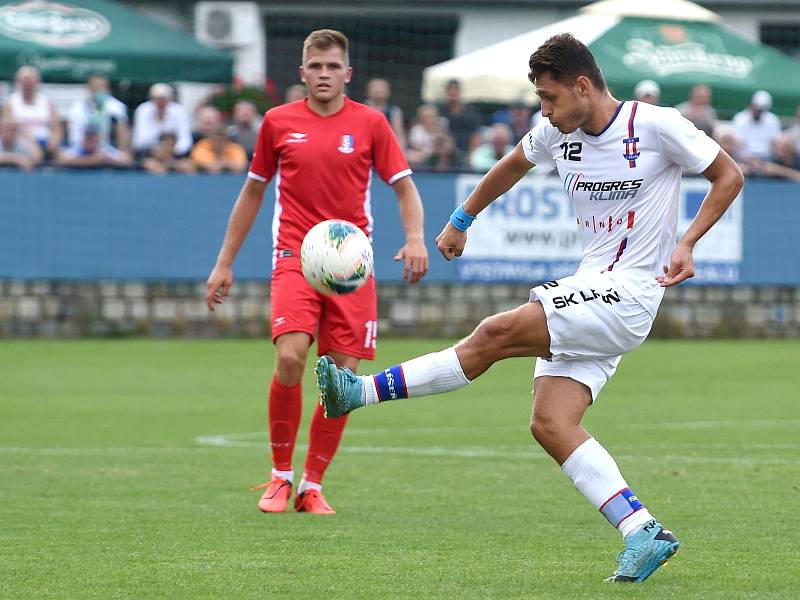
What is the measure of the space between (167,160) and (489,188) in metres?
13.3

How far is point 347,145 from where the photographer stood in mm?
8945

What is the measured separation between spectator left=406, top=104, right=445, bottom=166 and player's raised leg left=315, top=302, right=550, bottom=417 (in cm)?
1435

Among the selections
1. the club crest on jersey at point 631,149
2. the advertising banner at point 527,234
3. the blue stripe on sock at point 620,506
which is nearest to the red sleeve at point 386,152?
the club crest on jersey at point 631,149

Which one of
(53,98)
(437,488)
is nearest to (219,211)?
(53,98)

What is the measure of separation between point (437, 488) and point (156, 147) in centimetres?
1170

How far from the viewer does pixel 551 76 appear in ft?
21.5

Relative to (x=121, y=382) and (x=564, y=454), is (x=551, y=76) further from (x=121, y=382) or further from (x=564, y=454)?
(x=121, y=382)

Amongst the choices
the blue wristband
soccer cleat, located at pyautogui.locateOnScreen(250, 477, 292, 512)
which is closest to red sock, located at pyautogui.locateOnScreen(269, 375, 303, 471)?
soccer cleat, located at pyautogui.locateOnScreen(250, 477, 292, 512)

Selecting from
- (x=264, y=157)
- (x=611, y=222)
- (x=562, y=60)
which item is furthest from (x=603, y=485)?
(x=264, y=157)

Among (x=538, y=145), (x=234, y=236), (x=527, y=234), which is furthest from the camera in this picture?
(x=527, y=234)

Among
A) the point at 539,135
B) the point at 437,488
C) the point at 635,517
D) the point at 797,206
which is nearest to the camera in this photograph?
the point at 635,517

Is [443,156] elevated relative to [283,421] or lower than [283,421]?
elevated

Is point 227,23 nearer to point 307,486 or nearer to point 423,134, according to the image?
point 423,134

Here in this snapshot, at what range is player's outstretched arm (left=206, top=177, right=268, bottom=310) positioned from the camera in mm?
8930
